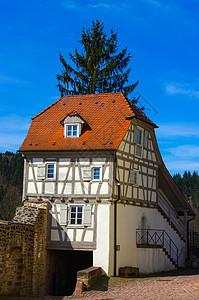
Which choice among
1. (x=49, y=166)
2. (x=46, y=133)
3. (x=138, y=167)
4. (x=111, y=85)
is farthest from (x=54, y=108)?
(x=111, y=85)

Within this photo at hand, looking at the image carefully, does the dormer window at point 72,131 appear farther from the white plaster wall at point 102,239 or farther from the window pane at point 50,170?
the white plaster wall at point 102,239

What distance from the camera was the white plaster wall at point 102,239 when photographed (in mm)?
22766

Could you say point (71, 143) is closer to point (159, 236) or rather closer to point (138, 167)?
point (138, 167)

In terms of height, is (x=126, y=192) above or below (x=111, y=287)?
above

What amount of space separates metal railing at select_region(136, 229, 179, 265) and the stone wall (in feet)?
18.3

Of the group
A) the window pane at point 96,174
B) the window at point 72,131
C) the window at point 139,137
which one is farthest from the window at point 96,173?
the window at point 139,137

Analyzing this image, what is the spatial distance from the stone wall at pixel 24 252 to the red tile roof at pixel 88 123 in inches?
138

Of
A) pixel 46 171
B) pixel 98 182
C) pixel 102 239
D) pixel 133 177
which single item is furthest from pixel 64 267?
pixel 133 177

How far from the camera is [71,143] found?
971 inches

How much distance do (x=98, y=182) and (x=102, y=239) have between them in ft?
9.51

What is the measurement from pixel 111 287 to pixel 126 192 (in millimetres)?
5641

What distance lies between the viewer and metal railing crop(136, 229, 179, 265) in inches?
1013

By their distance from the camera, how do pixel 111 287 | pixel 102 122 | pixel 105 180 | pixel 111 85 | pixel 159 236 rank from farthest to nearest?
1. pixel 111 85
2. pixel 159 236
3. pixel 102 122
4. pixel 105 180
5. pixel 111 287

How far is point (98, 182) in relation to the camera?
23719 millimetres
